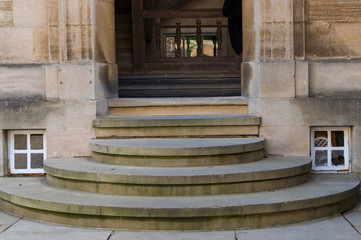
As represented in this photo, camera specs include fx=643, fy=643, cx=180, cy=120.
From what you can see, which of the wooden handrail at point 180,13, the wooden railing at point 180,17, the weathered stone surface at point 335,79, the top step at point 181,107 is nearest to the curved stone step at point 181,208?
the weathered stone surface at point 335,79

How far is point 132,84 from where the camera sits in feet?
36.0

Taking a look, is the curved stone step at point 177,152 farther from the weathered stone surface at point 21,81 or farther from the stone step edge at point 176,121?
the weathered stone surface at point 21,81

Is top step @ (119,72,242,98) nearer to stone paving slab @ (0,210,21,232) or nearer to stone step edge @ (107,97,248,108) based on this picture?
stone step edge @ (107,97,248,108)

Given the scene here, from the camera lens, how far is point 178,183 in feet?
21.3

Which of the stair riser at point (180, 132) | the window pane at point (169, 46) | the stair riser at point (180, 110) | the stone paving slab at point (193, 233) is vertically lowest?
the stone paving slab at point (193, 233)

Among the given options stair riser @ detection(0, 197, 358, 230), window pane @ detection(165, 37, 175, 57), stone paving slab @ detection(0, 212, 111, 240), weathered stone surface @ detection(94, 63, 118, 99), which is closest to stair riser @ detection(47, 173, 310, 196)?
stair riser @ detection(0, 197, 358, 230)

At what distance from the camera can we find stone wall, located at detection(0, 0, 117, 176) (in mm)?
8195

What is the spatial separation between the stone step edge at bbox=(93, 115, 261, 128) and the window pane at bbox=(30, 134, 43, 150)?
849mm

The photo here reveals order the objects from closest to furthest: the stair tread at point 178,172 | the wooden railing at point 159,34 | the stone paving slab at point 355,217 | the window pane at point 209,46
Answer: the stone paving slab at point 355,217, the stair tread at point 178,172, the wooden railing at point 159,34, the window pane at point 209,46

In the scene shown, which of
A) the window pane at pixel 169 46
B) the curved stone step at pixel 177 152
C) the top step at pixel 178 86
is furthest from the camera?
the window pane at pixel 169 46

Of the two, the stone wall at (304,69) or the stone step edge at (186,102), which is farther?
the stone step edge at (186,102)

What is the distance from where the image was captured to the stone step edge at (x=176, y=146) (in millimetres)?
7009

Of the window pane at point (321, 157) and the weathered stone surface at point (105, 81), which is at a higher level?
the weathered stone surface at point (105, 81)

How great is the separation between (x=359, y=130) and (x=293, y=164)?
1414 millimetres
